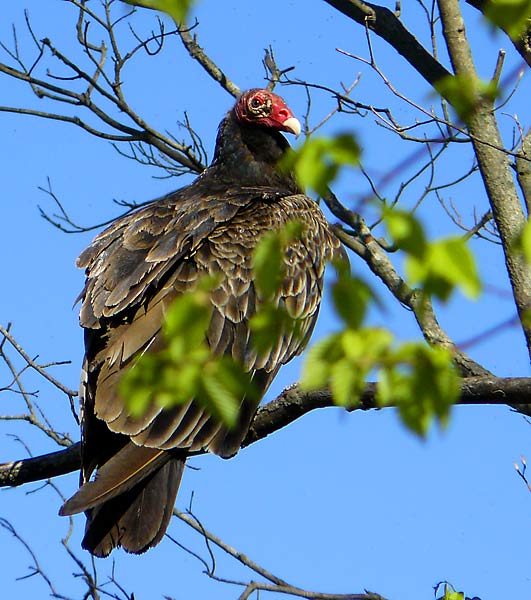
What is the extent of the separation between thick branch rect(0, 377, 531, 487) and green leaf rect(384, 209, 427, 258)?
6.76 ft

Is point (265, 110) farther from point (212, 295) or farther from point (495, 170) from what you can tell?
point (212, 295)

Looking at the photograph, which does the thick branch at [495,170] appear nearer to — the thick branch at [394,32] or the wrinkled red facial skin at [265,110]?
the thick branch at [394,32]

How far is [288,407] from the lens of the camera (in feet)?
13.7

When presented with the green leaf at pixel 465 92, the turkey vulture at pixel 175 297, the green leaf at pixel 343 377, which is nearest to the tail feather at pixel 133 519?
the turkey vulture at pixel 175 297

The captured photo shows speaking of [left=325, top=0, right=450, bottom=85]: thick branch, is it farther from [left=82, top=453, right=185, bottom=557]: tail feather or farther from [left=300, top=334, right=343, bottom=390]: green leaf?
[left=300, top=334, right=343, bottom=390]: green leaf

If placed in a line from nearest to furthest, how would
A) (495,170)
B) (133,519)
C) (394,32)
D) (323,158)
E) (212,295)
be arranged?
(323,158) → (133,519) → (212,295) → (495,170) → (394,32)

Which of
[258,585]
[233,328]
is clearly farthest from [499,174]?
[258,585]

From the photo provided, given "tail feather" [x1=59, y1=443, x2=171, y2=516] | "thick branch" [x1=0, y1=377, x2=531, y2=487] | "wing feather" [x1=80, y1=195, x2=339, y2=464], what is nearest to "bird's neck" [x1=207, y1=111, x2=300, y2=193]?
"wing feather" [x1=80, y1=195, x2=339, y2=464]

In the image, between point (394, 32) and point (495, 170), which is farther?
point (394, 32)

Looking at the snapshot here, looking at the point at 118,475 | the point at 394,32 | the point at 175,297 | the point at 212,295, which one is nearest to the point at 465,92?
the point at 118,475

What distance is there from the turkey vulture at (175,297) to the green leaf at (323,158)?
1954 millimetres

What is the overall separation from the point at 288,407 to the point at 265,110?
8.17 feet

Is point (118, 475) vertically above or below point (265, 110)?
below

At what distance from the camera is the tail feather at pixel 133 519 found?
4.17 metres
